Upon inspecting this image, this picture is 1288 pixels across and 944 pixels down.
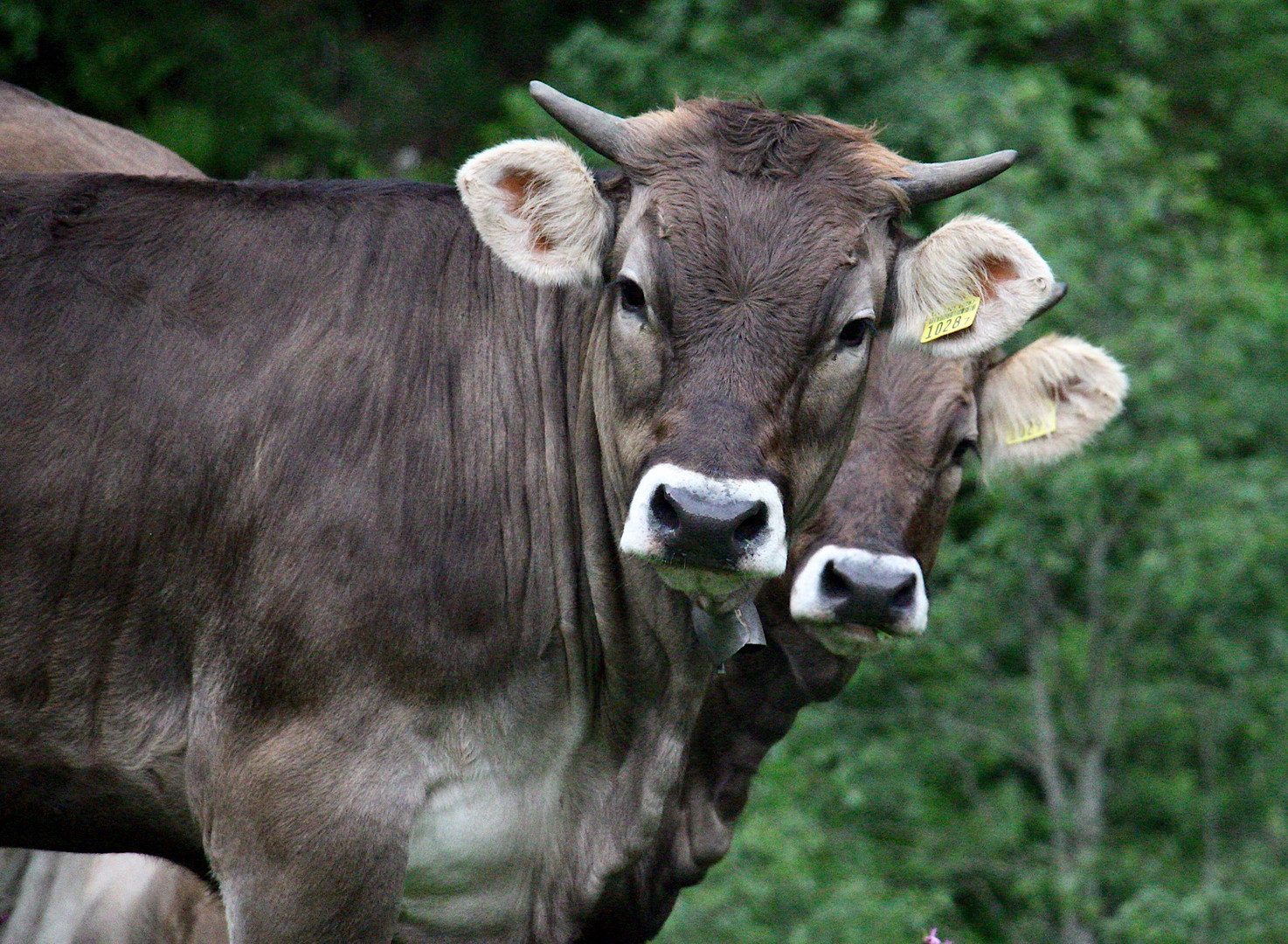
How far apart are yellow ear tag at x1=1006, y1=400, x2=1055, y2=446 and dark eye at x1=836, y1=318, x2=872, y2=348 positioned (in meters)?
1.88

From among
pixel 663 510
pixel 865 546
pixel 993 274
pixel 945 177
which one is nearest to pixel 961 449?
Answer: pixel 865 546

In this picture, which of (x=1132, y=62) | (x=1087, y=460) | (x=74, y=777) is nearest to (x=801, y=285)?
(x=74, y=777)

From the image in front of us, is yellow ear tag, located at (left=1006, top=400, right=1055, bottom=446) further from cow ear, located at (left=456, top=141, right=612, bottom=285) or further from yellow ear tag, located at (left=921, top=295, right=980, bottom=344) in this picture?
cow ear, located at (left=456, top=141, right=612, bottom=285)

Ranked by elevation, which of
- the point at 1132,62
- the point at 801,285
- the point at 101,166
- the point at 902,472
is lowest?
the point at 1132,62

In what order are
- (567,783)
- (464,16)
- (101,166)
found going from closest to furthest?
(567,783), (101,166), (464,16)

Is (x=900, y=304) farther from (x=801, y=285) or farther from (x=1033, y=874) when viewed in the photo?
(x=1033, y=874)

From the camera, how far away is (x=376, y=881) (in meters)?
3.46

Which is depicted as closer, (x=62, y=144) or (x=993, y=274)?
(x=993, y=274)

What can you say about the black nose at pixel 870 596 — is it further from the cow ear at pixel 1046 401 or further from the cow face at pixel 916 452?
the cow ear at pixel 1046 401

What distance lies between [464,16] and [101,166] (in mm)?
6053

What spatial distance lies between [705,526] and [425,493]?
697 mm

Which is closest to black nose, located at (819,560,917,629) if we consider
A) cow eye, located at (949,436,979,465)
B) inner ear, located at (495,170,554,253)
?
cow eye, located at (949,436,979,465)

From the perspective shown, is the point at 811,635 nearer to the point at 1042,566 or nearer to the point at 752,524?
the point at 752,524

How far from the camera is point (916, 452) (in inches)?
196
